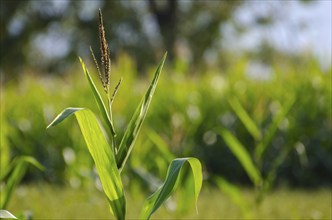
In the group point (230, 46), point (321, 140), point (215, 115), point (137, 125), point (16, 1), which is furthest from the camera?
point (230, 46)

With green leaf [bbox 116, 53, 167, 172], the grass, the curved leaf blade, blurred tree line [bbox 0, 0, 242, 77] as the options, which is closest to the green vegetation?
the grass

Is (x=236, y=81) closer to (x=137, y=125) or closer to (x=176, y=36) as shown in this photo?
(x=137, y=125)

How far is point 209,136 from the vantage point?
5953 millimetres

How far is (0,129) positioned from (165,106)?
8.49 feet

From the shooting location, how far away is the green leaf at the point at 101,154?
1.93 metres

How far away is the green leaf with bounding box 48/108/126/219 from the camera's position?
6.34ft

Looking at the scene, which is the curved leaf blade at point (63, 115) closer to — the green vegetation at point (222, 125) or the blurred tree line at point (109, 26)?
the green vegetation at point (222, 125)

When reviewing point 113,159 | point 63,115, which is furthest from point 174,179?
point 63,115

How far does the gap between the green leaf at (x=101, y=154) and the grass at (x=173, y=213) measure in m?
1.44

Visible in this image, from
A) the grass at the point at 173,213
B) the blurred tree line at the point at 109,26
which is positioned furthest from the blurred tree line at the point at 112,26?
the grass at the point at 173,213

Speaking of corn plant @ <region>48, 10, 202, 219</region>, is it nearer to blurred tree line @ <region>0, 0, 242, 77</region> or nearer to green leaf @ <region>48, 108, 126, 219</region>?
green leaf @ <region>48, 108, 126, 219</region>

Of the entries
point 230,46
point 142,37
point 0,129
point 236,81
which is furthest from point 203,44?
point 0,129

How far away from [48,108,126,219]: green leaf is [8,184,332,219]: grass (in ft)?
4.72

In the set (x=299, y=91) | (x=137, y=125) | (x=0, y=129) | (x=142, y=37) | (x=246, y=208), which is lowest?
(x=142, y=37)
